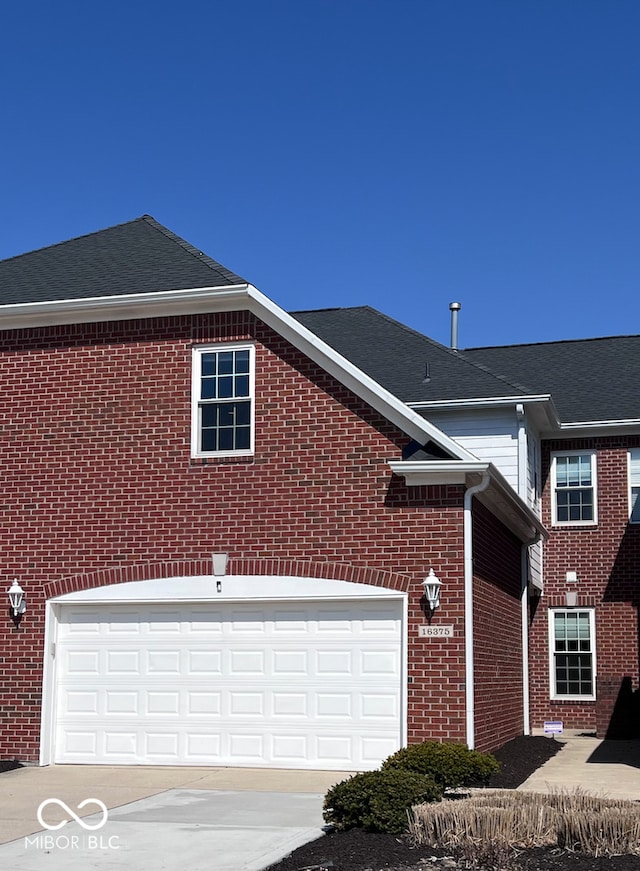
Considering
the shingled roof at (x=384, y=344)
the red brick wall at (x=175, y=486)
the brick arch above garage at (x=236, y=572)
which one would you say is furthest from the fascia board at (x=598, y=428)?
the brick arch above garage at (x=236, y=572)

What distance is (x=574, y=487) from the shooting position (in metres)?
24.6

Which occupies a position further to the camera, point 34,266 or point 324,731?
point 34,266

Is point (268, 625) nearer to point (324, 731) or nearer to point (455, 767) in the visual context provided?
point (324, 731)

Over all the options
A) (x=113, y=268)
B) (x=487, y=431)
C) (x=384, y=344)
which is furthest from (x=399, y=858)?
(x=384, y=344)

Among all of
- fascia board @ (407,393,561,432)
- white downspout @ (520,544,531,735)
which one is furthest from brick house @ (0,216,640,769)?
fascia board @ (407,393,561,432)

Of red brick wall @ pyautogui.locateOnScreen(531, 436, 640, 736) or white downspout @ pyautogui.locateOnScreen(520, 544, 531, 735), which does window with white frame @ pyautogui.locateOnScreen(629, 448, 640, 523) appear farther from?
white downspout @ pyautogui.locateOnScreen(520, 544, 531, 735)

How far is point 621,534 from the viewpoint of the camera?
78.9 ft

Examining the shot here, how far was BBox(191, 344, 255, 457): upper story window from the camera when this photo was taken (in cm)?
1631

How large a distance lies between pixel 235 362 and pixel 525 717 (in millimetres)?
9564

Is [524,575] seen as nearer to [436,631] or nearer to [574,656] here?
[574,656]

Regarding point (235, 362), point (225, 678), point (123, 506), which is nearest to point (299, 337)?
point (235, 362)

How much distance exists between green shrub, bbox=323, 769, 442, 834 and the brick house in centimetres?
438

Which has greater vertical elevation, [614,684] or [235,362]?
[235,362]

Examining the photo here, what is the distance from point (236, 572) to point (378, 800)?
634cm
